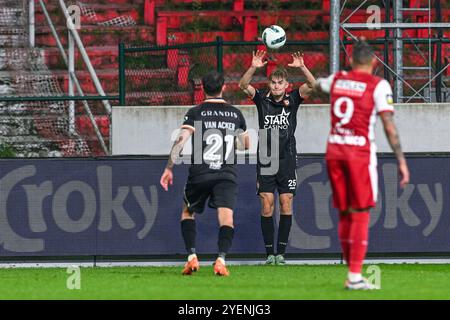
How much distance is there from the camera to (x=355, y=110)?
11.1 m

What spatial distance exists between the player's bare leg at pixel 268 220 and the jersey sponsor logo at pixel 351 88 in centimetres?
456

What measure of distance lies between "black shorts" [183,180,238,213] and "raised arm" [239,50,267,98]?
1.73m

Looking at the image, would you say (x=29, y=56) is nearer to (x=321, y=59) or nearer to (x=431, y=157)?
(x=321, y=59)

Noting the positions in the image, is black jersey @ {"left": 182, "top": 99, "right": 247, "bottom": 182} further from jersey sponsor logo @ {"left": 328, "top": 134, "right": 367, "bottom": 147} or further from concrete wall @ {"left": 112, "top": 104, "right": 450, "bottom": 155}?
concrete wall @ {"left": 112, "top": 104, "right": 450, "bottom": 155}

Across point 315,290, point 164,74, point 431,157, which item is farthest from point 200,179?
point 164,74

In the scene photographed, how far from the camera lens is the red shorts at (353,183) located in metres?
11.0

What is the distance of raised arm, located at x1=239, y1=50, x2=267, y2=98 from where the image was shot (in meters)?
14.7

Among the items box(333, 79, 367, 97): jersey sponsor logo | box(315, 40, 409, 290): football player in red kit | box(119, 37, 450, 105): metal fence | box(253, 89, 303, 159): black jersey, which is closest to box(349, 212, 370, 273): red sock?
box(315, 40, 409, 290): football player in red kit

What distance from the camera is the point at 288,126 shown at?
617 inches

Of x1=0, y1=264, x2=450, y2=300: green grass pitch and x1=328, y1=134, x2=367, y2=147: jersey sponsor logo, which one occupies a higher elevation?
x1=328, y1=134, x2=367, y2=147: jersey sponsor logo

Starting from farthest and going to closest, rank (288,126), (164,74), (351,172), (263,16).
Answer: (263,16)
(164,74)
(288,126)
(351,172)

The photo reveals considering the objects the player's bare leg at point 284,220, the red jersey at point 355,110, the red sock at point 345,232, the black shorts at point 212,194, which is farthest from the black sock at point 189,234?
the red jersey at point 355,110

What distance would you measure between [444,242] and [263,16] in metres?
9.35

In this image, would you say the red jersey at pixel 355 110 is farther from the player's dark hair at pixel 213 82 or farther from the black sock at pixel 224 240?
the black sock at pixel 224 240
